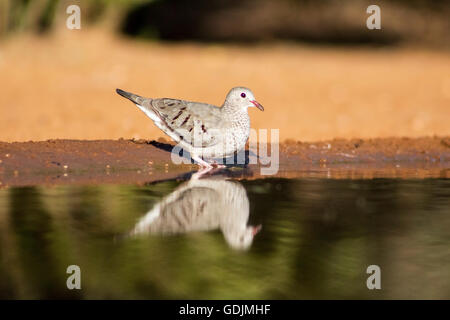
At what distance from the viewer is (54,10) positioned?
2019cm

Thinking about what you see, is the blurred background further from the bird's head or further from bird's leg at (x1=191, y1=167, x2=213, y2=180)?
the bird's head

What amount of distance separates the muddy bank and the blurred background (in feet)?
4.71

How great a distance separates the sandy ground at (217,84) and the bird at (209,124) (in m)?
2.53

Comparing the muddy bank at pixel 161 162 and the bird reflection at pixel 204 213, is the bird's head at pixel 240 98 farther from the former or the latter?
the bird reflection at pixel 204 213

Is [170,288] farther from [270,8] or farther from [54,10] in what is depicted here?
[270,8]

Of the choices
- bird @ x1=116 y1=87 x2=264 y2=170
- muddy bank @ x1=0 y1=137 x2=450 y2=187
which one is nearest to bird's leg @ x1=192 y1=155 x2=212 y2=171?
bird @ x1=116 y1=87 x2=264 y2=170

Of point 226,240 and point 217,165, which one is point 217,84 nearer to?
point 217,165

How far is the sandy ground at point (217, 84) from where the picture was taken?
1233cm

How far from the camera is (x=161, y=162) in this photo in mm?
9391

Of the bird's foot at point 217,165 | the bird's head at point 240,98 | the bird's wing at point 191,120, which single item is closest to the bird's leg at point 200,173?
the bird's foot at point 217,165

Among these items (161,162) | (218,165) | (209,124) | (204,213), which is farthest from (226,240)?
(161,162)

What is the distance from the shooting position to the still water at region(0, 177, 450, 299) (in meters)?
4.64

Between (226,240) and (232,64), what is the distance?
555 inches

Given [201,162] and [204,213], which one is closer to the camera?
[204,213]
